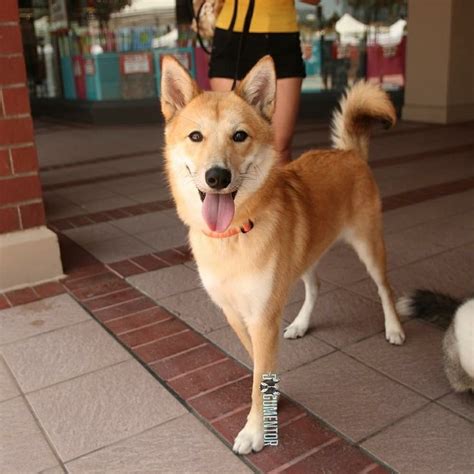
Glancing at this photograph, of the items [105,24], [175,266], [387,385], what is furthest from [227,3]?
[105,24]

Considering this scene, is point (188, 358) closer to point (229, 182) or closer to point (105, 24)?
point (229, 182)

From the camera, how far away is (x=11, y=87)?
3.73 metres

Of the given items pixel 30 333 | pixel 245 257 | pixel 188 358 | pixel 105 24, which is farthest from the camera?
pixel 105 24

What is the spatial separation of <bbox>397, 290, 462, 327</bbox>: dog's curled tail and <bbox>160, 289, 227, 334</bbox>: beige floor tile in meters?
1.13

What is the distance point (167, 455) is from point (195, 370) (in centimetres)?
64

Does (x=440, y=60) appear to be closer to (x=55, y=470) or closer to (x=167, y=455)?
(x=167, y=455)

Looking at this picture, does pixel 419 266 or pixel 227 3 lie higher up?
pixel 227 3

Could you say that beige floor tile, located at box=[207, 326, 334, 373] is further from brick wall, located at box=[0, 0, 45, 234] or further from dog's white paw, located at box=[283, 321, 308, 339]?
brick wall, located at box=[0, 0, 45, 234]

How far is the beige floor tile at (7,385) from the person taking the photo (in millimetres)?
2730

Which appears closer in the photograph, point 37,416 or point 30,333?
point 37,416

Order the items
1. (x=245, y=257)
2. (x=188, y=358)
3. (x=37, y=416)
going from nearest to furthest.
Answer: (x=245, y=257)
(x=37, y=416)
(x=188, y=358)

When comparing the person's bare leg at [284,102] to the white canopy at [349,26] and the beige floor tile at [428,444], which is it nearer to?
the beige floor tile at [428,444]

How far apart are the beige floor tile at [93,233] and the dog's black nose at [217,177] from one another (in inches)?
119

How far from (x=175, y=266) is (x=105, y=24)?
390 inches
